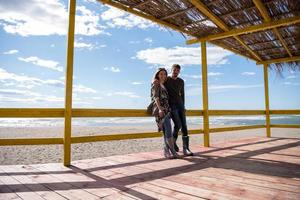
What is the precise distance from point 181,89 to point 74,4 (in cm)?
229

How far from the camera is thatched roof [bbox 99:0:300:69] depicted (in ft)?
13.6

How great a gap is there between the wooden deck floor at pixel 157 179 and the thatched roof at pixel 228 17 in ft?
8.09

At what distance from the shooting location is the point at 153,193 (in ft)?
7.70

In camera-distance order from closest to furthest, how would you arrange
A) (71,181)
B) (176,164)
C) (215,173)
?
(71,181)
(215,173)
(176,164)

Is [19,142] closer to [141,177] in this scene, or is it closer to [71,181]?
[71,181]

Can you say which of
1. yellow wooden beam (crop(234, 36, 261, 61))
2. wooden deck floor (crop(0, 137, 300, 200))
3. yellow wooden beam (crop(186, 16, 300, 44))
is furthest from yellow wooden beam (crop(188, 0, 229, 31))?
wooden deck floor (crop(0, 137, 300, 200))

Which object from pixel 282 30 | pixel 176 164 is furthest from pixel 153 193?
pixel 282 30

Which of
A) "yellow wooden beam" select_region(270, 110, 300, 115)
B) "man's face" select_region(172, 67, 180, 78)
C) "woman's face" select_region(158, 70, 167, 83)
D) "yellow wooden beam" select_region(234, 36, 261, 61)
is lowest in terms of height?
"yellow wooden beam" select_region(270, 110, 300, 115)

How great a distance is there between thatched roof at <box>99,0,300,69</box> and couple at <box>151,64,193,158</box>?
0.96 metres

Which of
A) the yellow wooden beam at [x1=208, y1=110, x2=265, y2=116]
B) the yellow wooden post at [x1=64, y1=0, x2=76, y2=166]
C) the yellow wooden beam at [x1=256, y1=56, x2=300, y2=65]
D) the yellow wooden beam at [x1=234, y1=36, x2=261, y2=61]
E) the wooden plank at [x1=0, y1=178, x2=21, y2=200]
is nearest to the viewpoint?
the wooden plank at [x1=0, y1=178, x2=21, y2=200]

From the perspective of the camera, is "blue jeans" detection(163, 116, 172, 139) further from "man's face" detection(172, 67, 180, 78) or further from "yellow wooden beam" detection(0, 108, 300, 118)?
"man's face" detection(172, 67, 180, 78)

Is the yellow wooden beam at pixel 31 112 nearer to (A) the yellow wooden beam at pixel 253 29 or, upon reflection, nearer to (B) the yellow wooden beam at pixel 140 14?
(B) the yellow wooden beam at pixel 140 14

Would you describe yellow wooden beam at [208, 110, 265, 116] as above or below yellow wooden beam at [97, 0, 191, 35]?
below

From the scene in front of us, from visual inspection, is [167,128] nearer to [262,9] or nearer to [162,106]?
[162,106]
